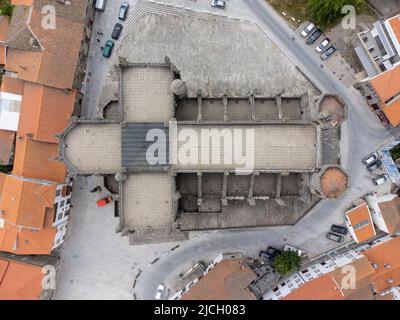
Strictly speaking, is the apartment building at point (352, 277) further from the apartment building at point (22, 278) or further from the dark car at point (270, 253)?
the apartment building at point (22, 278)

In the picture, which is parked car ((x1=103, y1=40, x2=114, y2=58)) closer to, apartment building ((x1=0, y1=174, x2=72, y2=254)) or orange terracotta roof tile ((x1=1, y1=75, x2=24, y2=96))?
orange terracotta roof tile ((x1=1, y1=75, x2=24, y2=96))

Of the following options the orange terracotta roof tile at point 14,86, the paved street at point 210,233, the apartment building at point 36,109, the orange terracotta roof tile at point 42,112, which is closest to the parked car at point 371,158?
the paved street at point 210,233

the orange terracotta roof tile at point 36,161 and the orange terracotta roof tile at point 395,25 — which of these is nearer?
the orange terracotta roof tile at point 395,25

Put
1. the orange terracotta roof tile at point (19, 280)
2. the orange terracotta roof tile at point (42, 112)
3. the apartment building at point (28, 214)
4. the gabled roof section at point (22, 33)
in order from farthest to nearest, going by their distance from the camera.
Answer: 1. the orange terracotta roof tile at point (19, 280)
2. the orange terracotta roof tile at point (42, 112)
3. the apartment building at point (28, 214)
4. the gabled roof section at point (22, 33)

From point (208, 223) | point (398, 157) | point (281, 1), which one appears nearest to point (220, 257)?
point (208, 223)

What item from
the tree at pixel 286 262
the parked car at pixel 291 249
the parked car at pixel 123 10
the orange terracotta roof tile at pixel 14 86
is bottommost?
the tree at pixel 286 262

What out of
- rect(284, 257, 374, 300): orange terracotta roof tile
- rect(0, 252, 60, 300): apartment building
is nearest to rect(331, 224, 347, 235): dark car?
rect(284, 257, 374, 300): orange terracotta roof tile

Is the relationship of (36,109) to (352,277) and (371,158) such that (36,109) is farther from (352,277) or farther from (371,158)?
(352,277)

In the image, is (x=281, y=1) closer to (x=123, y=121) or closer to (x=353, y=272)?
(x=123, y=121)
